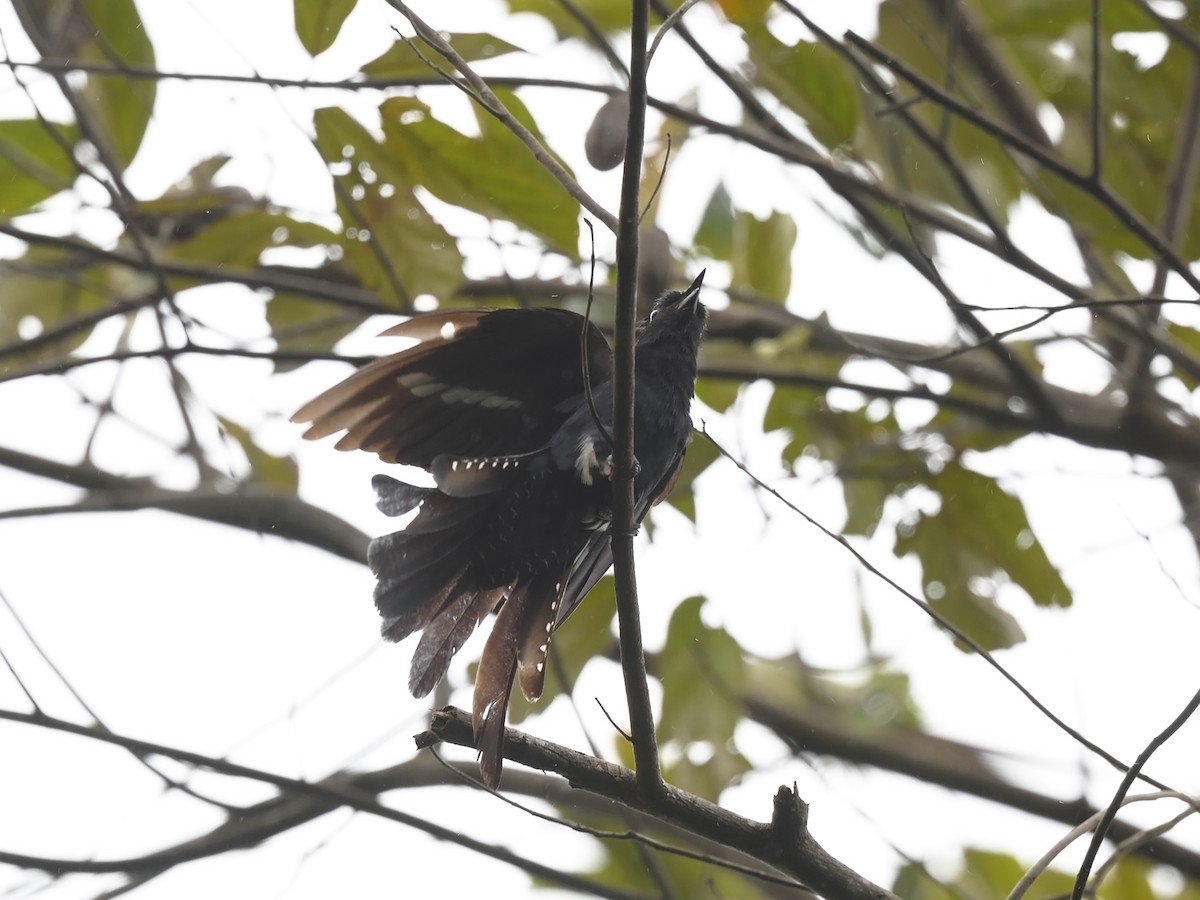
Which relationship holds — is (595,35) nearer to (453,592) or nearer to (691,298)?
(691,298)

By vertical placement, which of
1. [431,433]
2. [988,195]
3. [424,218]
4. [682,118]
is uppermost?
[988,195]

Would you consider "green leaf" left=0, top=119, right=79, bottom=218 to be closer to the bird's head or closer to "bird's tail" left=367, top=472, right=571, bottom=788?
"bird's tail" left=367, top=472, right=571, bottom=788

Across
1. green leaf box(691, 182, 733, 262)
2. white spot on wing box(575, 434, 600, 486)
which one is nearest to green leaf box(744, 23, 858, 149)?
green leaf box(691, 182, 733, 262)

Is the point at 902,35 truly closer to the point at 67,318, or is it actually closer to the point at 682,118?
the point at 682,118

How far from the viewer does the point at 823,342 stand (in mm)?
4480

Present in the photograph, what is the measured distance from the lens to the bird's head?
11.0 ft

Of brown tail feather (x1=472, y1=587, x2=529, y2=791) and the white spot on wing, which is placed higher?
the white spot on wing

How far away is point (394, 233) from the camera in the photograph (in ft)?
11.2

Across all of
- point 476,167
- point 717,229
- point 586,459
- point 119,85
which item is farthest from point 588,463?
point 717,229

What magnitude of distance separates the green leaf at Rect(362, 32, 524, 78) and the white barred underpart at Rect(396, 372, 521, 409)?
75 cm

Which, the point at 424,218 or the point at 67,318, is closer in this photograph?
the point at 424,218

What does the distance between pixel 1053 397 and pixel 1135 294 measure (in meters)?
0.66

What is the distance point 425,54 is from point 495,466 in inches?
43.7

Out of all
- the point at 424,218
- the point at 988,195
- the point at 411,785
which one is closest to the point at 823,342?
the point at 988,195
